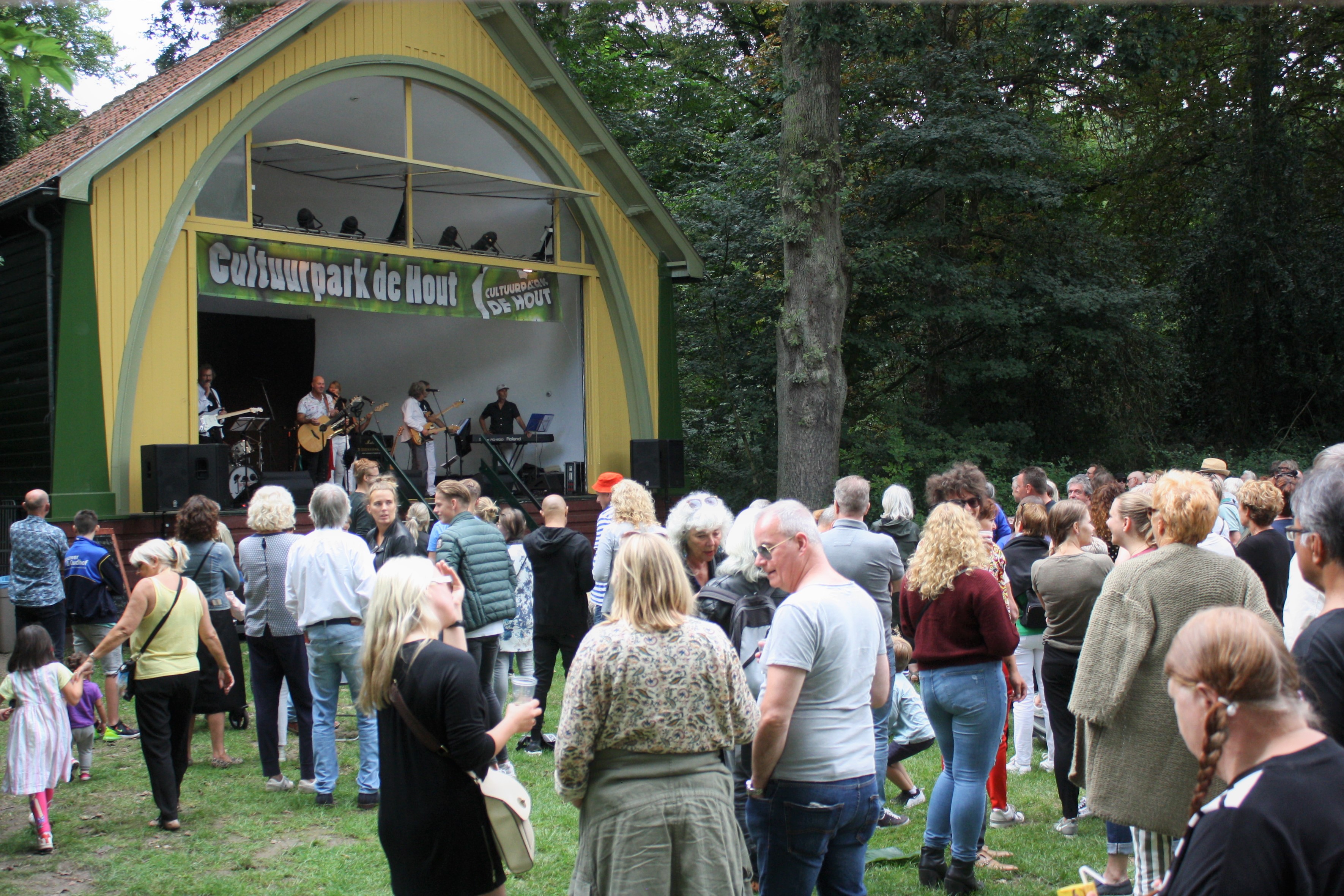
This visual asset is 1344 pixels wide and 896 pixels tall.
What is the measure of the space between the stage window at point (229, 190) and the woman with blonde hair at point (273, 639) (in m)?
6.75

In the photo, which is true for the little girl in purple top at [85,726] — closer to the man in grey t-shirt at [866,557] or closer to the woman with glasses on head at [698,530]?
the woman with glasses on head at [698,530]

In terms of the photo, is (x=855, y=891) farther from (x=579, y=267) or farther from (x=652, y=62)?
(x=652, y=62)

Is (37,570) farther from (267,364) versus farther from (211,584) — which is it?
(267,364)

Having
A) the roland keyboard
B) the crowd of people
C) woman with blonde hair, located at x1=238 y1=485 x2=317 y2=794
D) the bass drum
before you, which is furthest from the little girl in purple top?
the roland keyboard

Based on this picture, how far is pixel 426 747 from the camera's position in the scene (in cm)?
310

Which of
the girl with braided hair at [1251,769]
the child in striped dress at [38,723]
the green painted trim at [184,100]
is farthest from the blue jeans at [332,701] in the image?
the green painted trim at [184,100]

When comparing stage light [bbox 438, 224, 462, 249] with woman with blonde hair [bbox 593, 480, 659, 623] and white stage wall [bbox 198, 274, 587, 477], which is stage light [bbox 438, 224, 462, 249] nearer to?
white stage wall [bbox 198, 274, 587, 477]

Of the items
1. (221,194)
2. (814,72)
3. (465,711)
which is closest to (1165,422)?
(814,72)

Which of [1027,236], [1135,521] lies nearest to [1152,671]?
[1135,521]

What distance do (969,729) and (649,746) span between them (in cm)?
200

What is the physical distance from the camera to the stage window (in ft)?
38.6

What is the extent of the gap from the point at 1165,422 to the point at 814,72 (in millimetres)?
10125

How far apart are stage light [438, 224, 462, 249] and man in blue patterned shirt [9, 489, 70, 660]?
7379 millimetres

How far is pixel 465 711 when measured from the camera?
3068 millimetres
